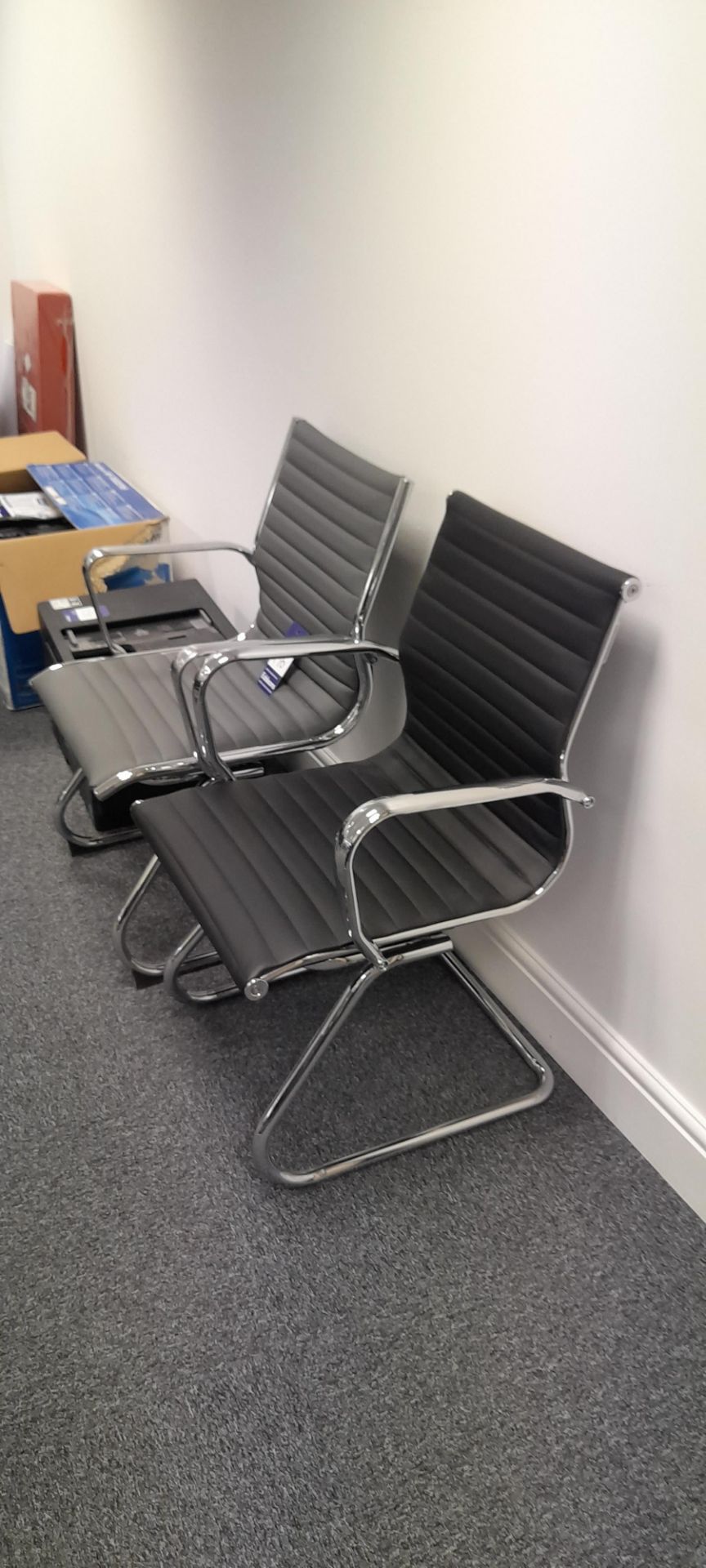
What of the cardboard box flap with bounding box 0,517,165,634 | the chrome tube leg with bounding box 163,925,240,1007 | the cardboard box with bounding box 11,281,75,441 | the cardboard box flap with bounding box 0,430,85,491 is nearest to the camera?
the chrome tube leg with bounding box 163,925,240,1007

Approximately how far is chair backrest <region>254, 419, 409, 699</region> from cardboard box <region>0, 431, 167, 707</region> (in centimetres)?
75

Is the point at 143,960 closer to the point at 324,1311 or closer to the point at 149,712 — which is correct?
the point at 149,712

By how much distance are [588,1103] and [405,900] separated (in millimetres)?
590

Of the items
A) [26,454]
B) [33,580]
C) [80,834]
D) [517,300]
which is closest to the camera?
[517,300]

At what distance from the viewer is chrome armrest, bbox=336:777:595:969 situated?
128 centimetres

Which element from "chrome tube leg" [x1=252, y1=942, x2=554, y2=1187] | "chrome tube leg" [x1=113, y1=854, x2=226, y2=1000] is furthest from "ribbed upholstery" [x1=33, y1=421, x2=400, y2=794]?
"chrome tube leg" [x1=252, y1=942, x2=554, y2=1187]

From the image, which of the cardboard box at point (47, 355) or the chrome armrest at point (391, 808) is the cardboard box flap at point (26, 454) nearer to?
the cardboard box at point (47, 355)

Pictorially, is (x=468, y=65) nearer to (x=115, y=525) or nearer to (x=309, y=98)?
(x=309, y=98)

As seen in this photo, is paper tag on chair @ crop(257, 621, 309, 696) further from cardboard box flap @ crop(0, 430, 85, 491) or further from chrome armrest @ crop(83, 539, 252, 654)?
cardboard box flap @ crop(0, 430, 85, 491)

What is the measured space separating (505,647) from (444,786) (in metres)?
0.30

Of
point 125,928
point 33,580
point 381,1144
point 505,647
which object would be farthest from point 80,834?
point 505,647

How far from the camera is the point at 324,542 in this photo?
194 centimetres

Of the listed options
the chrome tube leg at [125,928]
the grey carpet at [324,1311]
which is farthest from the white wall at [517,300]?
the chrome tube leg at [125,928]

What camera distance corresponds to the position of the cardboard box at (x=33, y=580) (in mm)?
2604
